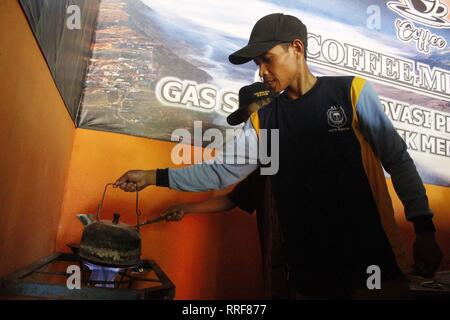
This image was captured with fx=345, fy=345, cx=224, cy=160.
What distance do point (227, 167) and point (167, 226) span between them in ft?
2.15

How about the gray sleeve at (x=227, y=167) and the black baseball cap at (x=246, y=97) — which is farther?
the black baseball cap at (x=246, y=97)

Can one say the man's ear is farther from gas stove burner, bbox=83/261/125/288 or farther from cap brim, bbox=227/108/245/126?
gas stove burner, bbox=83/261/125/288

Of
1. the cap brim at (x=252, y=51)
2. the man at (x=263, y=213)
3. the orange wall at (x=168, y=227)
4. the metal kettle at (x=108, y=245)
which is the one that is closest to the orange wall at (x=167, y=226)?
the orange wall at (x=168, y=227)

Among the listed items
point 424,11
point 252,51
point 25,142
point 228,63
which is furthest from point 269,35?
point 424,11

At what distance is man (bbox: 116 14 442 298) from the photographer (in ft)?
4.22

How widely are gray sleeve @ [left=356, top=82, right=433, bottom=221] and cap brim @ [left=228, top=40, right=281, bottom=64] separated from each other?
446mm

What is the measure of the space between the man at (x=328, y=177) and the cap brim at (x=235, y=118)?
61 cm

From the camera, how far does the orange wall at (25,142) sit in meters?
0.92

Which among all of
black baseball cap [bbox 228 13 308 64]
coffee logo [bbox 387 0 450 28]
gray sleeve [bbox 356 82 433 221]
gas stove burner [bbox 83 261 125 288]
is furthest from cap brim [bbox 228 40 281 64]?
coffee logo [bbox 387 0 450 28]

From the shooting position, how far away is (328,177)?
142cm

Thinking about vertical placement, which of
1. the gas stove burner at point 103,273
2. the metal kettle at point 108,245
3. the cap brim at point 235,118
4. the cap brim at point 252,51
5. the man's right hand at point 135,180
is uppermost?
the cap brim at point 252,51

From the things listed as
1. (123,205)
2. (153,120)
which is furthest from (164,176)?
(153,120)

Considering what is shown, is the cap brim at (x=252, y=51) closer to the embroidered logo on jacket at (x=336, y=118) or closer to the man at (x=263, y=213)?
the embroidered logo on jacket at (x=336, y=118)

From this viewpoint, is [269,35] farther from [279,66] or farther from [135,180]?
[135,180]
